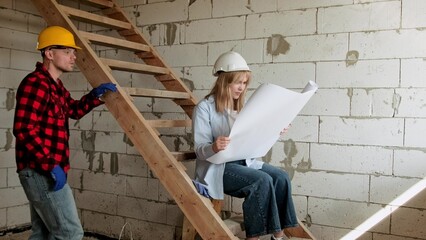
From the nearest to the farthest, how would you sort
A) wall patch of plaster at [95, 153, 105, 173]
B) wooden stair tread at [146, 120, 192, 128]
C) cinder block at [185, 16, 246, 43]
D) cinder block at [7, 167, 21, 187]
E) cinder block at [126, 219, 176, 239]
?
wooden stair tread at [146, 120, 192, 128], cinder block at [185, 16, 246, 43], cinder block at [126, 219, 176, 239], cinder block at [7, 167, 21, 187], wall patch of plaster at [95, 153, 105, 173]

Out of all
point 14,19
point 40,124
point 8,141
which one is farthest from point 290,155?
point 14,19

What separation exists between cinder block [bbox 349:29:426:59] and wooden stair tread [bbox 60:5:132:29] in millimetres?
1781

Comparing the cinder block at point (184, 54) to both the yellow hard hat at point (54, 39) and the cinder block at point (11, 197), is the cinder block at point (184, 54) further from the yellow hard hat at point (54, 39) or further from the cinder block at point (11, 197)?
the cinder block at point (11, 197)

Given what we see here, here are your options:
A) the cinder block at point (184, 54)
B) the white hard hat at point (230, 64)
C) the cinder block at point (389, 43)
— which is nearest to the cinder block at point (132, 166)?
the cinder block at point (184, 54)

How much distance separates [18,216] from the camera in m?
3.93

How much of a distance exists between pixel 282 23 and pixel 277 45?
16 cm

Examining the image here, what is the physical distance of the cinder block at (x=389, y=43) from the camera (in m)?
2.65

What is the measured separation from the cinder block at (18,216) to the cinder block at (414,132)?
339cm

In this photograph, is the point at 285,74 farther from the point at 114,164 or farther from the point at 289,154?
the point at 114,164

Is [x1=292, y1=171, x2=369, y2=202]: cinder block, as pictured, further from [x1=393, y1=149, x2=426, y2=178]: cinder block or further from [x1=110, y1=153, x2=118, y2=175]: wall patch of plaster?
[x1=110, y1=153, x2=118, y2=175]: wall patch of plaster

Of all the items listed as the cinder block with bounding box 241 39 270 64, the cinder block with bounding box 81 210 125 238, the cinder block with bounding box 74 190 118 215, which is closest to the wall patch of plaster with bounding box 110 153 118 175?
the cinder block with bounding box 74 190 118 215

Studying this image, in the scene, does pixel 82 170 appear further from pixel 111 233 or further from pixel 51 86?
pixel 51 86

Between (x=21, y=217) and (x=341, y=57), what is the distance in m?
3.22

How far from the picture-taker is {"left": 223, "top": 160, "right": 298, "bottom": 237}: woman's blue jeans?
7.20 feet
